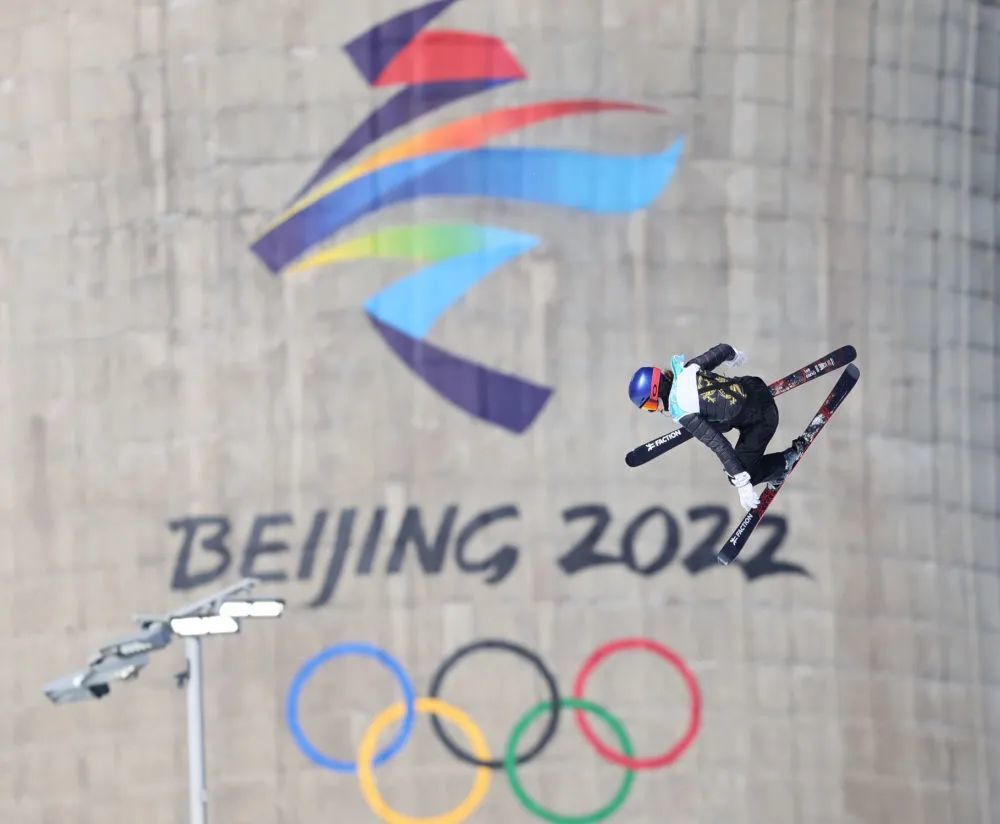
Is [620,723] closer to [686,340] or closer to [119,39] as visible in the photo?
[686,340]

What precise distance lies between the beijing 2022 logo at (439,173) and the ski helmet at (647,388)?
1093 cm

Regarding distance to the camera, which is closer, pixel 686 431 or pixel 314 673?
pixel 686 431

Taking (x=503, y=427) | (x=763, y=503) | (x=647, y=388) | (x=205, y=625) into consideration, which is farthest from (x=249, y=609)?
(x=503, y=427)

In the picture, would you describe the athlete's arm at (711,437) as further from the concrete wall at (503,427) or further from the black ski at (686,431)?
the concrete wall at (503,427)

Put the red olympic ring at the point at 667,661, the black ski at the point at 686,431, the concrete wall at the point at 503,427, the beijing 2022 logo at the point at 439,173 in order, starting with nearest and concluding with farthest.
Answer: the black ski at the point at 686,431
the red olympic ring at the point at 667,661
the concrete wall at the point at 503,427
the beijing 2022 logo at the point at 439,173

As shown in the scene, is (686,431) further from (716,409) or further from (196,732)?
(196,732)

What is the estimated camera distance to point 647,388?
17234mm

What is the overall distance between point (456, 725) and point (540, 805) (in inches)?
69.6

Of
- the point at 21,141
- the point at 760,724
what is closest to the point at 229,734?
the point at 760,724

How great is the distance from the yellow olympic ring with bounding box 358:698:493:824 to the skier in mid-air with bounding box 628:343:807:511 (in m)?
10.6

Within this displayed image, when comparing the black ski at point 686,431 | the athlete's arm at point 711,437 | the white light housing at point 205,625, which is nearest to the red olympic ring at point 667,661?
the black ski at point 686,431

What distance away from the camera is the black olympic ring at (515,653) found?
90.9 feet

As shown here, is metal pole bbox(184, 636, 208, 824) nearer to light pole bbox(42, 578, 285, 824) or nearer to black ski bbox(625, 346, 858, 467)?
light pole bbox(42, 578, 285, 824)

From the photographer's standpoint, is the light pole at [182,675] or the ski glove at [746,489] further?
the ski glove at [746,489]
